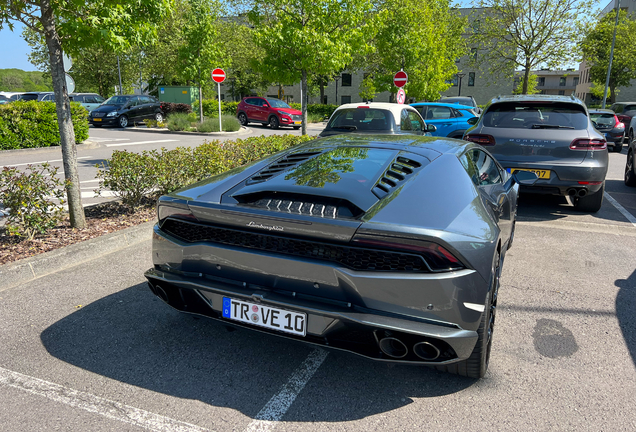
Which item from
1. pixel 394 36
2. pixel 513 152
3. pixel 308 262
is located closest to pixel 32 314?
pixel 308 262

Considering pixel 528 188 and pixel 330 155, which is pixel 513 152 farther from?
pixel 330 155

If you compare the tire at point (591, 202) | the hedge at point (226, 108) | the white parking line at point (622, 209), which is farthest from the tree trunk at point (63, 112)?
the hedge at point (226, 108)

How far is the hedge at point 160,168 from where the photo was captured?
233 inches

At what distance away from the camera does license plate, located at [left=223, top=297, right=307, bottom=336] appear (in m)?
2.45

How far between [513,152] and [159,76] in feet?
152

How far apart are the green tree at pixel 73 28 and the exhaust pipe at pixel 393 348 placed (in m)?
4.32

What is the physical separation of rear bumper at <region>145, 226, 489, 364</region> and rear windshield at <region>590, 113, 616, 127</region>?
19111mm

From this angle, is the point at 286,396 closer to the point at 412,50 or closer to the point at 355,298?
the point at 355,298

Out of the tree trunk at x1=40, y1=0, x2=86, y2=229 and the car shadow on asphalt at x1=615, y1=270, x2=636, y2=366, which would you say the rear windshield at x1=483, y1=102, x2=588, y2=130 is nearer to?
the car shadow on asphalt at x1=615, y1=270, x2=636, y2=366

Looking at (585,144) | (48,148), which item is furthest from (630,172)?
(48,148)

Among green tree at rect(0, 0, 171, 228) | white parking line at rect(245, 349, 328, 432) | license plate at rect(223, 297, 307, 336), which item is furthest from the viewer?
green tree at rect(0, 0, 171, 228)

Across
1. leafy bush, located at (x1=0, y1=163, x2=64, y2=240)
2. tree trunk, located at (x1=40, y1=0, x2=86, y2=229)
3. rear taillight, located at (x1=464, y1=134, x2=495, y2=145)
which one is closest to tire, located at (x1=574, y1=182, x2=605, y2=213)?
rear taillight, located at (x1=464, y1=134, x2=495, y2=145)

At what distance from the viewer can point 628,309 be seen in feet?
12.4

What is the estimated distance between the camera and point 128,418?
2.38m
